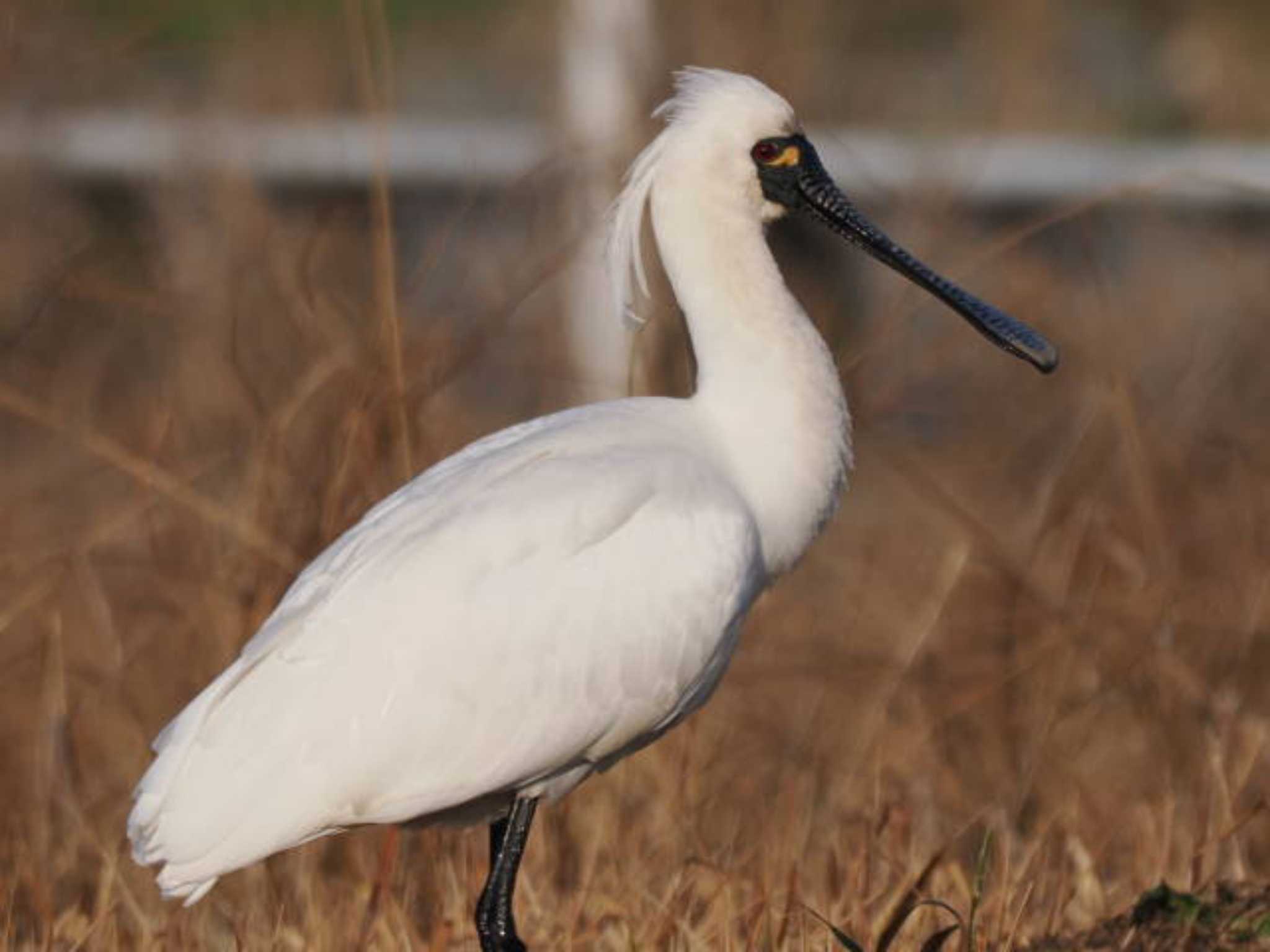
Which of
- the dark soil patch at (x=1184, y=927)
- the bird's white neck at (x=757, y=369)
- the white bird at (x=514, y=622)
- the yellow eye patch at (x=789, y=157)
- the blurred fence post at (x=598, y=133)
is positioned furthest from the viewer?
the blurred fence post at (x=598, y=133)

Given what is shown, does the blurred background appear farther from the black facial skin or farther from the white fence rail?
the black facial skin

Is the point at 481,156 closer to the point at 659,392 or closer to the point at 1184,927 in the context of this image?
the point at 659,392

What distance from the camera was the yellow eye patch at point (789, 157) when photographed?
5629 millimetres

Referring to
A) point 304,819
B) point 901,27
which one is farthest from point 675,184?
point 901,27

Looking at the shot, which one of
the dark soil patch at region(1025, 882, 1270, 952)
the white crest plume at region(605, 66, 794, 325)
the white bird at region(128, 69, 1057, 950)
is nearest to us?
the dark soil patch at region(1025, 882, 1270, 952)

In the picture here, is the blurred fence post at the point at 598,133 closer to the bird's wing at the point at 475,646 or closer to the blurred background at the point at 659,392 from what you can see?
the blurred background at the point at 659,392

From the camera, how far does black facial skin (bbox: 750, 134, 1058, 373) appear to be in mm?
5641

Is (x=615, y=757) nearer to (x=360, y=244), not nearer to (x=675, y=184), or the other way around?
(x=675, y=184)

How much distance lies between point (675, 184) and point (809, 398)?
0.51 metres

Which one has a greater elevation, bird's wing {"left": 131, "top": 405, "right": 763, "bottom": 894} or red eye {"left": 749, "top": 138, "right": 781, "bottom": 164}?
red eye {"left": 749, "top": 138, "right": 781, "bottom": 164}

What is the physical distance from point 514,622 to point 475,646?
83mm

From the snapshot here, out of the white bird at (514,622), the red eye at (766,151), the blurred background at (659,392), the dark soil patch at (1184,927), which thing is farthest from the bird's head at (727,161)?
the dark soil patch at (1184,927)

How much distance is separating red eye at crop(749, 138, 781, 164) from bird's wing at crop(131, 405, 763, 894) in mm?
683

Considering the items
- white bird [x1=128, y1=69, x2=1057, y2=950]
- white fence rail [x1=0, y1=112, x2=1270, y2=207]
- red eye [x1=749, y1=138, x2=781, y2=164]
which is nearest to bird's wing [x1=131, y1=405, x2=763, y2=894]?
white bird [x1=128, y1=69, x2=1057, y2=950]
